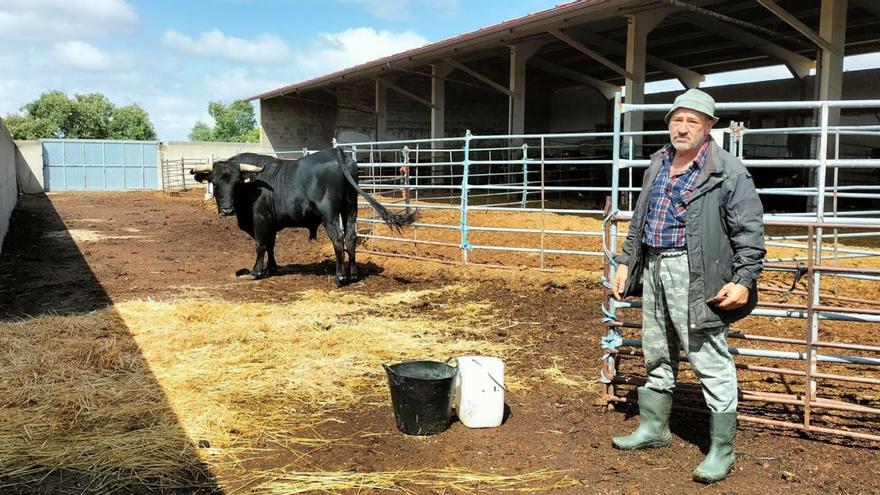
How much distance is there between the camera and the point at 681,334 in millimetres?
2980

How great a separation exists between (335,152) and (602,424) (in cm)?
546

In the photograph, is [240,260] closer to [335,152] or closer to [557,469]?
[335,152]

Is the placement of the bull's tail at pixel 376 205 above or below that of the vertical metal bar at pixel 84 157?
below

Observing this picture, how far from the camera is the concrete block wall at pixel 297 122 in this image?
1119 inches

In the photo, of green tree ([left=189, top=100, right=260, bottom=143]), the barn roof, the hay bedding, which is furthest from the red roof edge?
green tree ([left=189, top=100, right=260, bottom=143])

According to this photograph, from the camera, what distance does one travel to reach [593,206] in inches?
584

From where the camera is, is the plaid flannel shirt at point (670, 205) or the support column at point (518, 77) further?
the support column at point (518, 77)

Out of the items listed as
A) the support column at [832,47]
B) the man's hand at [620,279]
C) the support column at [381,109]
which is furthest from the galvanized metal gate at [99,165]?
the man's hand at [620,279]

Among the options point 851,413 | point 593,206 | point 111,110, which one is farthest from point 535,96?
point 111,110

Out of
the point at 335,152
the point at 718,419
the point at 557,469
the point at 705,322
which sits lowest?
the point at 557,469

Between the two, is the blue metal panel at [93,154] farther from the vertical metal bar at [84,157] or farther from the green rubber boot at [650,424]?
the green rubber boot at [650,424]

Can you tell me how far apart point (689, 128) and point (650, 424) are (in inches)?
56.8

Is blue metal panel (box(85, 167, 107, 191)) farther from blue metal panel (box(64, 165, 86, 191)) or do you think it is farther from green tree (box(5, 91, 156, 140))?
green tree (box(5, 91, 156, 140))

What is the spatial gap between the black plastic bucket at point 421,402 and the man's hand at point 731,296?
1401 mm
